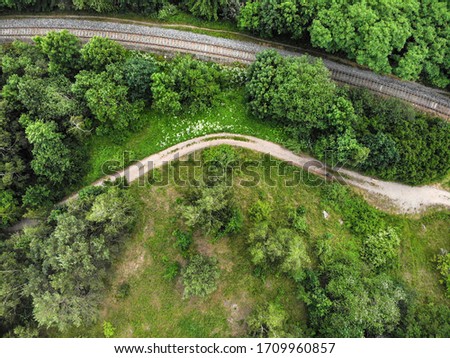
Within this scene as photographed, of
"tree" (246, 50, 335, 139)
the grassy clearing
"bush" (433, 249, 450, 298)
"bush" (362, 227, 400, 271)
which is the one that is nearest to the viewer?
"tree" (246, 50, 335, 139)

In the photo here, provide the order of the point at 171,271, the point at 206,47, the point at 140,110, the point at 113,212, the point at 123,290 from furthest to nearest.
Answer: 1. the point at 206,47
2. the point at 140,110
3. the point at 123,290
4. the point at 171,271
5. the point at 113,212

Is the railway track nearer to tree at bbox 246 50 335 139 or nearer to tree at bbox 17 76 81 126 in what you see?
tree at bbox 246 50 335 139

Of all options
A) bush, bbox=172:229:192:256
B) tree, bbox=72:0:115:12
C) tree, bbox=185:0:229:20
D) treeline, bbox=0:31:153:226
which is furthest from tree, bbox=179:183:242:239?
tree, bbox=72:0:115:12

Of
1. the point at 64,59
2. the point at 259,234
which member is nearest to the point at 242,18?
the point at 64,59

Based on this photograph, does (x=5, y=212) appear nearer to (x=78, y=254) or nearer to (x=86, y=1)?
(x=78, y=254)

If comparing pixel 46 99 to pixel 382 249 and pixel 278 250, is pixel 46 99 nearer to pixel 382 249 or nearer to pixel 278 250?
pixel 278 250

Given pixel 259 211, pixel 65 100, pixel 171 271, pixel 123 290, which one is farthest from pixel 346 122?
pixel 65 100

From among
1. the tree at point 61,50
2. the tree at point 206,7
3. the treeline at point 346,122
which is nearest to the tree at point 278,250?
the treeline at point 346,122
